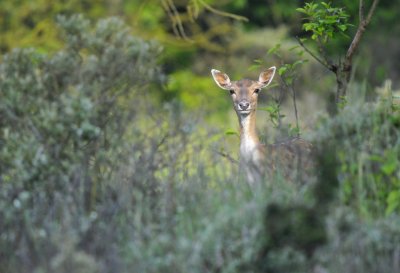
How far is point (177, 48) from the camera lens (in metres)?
23.0

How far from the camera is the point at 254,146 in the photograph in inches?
357

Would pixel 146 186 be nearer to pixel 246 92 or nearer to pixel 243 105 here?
pixel 243 105

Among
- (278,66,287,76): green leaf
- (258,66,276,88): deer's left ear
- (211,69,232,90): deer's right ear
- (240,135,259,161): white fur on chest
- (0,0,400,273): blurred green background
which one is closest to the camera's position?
(0,0,400,273): blurred green background

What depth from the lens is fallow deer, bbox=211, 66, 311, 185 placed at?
7777 mm

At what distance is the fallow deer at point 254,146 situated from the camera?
7.78 m

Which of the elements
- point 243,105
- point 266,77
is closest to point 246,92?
point 243,105

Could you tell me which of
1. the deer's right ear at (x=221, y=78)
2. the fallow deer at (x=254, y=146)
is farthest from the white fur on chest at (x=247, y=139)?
the deer's right ear at (x=221, y=78)

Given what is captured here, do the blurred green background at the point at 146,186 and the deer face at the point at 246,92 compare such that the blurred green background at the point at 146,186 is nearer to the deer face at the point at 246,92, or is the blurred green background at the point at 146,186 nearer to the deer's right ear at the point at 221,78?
the deer face at the point at 246,92

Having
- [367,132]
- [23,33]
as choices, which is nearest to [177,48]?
[23,33]

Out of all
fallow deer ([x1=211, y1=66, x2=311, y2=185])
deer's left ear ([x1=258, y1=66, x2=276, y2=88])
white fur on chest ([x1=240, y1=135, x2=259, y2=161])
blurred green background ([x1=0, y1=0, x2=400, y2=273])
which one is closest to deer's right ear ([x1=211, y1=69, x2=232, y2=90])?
fallow deer ([x1=211, y1=66, x2=311, y2=185])

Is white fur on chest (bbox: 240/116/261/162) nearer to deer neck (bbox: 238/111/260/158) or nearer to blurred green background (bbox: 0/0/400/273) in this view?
deer neck (bbox: 238/111/260/158)

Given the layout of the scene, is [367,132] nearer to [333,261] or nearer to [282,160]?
[282,160]

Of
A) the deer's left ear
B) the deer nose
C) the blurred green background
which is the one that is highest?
the deer's left ear

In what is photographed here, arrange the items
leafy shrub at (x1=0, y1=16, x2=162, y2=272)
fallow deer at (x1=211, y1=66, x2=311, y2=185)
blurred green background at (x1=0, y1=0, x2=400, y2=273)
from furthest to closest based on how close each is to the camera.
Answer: fallow deer at (x1=211, y1=66, x2=311, y2=185) → leafy shrub at (x1=0, y1=16, x2=162, y2=272) → blurred green background at (x1=0, y1=0, x2=400, y2=273)
